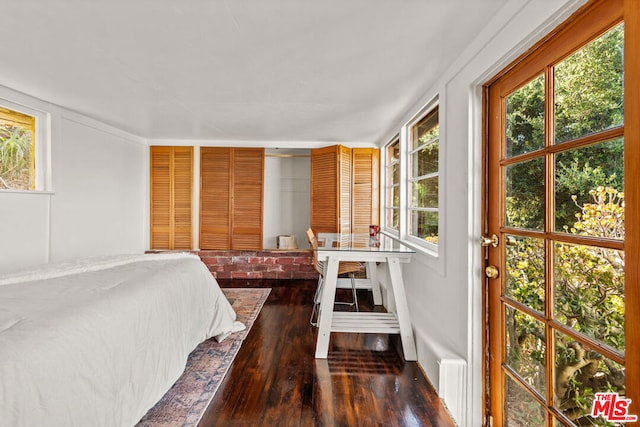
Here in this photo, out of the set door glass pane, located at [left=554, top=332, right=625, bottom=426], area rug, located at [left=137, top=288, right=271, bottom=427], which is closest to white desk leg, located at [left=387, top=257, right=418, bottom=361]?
door glass pane, located at [left=554, top=332, right=625, bottom=426]

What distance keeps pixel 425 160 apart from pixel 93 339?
2.61 metres

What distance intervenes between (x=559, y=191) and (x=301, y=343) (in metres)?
2.09

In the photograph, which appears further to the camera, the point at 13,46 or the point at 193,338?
the point at 193,338

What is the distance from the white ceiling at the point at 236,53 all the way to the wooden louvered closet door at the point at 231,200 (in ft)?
4.48

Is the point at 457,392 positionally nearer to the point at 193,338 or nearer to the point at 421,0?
the point at 193,338

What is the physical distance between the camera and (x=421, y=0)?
1383 mm

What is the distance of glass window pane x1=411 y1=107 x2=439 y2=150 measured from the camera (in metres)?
2.50

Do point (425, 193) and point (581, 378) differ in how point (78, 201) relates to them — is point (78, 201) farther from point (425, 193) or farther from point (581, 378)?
point (581, 378)

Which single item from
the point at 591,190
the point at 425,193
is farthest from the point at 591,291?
the point at 425,193

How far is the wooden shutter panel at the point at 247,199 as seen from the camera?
4551 mm

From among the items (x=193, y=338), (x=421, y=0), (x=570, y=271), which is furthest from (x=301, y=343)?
(x=421, y=0)

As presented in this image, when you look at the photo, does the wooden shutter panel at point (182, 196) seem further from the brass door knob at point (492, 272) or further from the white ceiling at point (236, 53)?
the brass door knob at point (492, 272)

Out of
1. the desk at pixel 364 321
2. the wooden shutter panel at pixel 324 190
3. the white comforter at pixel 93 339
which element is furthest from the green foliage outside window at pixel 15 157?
the wooden shutter panel at pixel 324 190

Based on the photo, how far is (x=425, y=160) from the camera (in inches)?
108
